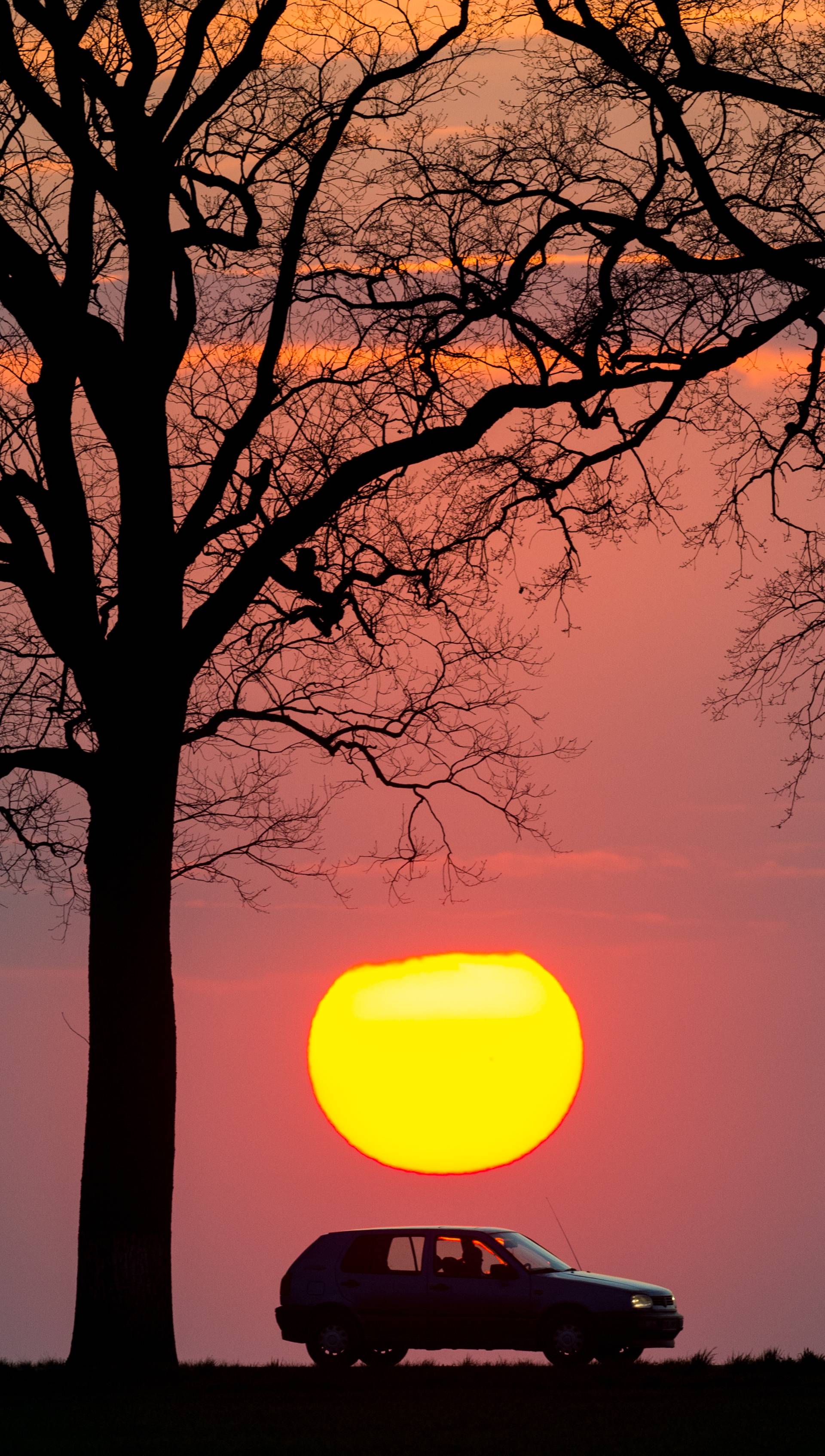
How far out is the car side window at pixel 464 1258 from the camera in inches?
728

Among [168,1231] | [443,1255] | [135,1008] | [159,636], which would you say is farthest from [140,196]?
[443,1255]

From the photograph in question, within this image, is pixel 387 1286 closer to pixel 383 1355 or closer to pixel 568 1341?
pixel 383 1355

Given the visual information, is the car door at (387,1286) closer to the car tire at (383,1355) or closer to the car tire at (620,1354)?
the car tire at (383,1355)

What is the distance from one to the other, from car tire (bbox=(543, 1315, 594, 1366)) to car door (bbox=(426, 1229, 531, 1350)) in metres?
0.29

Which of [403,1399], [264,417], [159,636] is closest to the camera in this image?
[403,1399]

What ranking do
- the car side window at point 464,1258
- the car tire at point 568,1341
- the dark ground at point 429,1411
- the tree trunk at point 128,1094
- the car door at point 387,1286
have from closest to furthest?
the dark ground at point 429,1411 < the tree trunk at point 128,1094 < the car tire at point 568,1341 < the car door at point 387,1286 < the car side window at point 464,1258

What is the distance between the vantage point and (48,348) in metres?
17.2

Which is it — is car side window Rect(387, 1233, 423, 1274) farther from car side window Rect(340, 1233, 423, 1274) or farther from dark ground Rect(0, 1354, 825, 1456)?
dark ground Rect(0, 1354, 825, 1456)

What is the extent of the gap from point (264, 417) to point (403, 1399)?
395 inches

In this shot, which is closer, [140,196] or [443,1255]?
[140,196]

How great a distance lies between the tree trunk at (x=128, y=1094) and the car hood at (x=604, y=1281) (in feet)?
15.5

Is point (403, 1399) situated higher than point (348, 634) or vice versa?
point (348, 634)

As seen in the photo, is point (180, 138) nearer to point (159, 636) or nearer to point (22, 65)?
point (22, 65)

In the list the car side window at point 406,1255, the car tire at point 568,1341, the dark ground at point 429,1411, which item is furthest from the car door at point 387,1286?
the dark ground at point 429,1411
